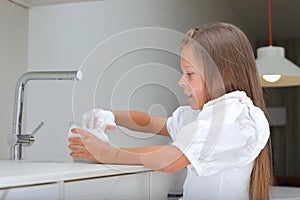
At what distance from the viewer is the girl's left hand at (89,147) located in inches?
34.3

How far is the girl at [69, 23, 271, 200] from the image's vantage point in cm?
75

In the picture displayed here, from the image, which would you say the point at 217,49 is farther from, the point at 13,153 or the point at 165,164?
the point at 13,153

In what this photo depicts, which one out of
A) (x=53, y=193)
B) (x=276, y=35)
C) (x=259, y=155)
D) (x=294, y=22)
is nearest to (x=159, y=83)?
(x=259, y=155)

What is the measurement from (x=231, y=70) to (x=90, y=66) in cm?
71

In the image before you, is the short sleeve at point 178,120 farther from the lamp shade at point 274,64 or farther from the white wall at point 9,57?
the lamp shade at point 274,64

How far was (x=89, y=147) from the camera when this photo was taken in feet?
2.94

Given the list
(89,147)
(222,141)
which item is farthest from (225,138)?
(89,147)

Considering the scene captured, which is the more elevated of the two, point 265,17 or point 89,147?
point 265,17

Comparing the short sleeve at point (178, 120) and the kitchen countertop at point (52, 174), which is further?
the short sleeve at point (178, 120)

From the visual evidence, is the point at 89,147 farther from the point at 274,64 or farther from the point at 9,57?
the point at 274,64

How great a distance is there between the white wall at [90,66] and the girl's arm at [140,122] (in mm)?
180

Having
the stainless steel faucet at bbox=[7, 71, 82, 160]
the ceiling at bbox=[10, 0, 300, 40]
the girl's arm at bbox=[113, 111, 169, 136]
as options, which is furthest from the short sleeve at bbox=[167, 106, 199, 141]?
the ceiling at bbox=[10, 0, 300, 40]

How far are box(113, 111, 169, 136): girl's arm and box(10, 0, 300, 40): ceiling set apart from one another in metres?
2.60

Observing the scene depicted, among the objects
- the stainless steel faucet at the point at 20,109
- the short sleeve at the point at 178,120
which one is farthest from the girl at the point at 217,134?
the stainless steel faucet at the point at 20,109
